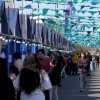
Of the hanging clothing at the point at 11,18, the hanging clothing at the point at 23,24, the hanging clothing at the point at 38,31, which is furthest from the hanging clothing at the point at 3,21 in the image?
the hanging clothing at the point at 38,31

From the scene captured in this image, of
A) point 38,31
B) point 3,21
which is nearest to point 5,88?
point 3,21

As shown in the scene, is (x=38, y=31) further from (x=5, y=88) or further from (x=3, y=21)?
(x=5, y=88)

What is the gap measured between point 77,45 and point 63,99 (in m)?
95.4

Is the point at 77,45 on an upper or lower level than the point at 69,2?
lower

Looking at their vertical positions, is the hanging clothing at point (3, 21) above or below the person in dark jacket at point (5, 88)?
above

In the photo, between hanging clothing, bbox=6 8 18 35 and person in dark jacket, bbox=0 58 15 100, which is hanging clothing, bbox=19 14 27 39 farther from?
person in dark jacket, bbox=0 58 15 100

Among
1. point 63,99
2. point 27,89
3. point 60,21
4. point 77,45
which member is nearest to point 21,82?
point 27,89

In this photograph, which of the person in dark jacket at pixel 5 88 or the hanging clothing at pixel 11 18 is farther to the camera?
the hanging clothing at pixel 11 18

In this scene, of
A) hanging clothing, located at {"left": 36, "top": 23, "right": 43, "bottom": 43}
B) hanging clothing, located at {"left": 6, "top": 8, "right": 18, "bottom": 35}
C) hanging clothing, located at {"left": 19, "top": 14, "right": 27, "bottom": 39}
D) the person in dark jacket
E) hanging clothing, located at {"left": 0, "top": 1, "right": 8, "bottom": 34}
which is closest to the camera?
the person in dark jacket

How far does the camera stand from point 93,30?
7925cm

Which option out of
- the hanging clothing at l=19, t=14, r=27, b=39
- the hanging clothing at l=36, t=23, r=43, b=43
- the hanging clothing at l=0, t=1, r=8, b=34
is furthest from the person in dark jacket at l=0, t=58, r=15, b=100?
the hanging clothing at l=36, t=23, r=43, b=43

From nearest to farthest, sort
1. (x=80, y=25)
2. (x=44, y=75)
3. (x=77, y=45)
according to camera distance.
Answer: (x=44, y=75)
(x=80, y=25)
(x=77, y=45)

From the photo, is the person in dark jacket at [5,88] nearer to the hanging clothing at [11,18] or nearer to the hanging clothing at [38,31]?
the hanging clothing at [11,18]

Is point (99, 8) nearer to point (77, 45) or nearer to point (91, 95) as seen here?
point (91, 95)
